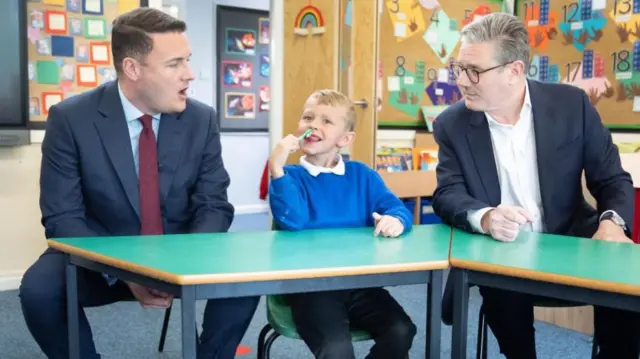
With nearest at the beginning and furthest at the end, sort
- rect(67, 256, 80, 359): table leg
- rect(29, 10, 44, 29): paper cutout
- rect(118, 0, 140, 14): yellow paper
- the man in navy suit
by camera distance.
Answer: rect(67, 256, 80, 359): table leg → the man in navy suit → rect(29, 10, 44, 29): paper cutout → rect(118, 0, 140, 14): yellow paper

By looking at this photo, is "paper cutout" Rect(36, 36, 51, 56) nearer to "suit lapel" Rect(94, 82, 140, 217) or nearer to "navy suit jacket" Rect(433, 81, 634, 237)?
"suit lapel" Rect(94, 82, 140, 217)

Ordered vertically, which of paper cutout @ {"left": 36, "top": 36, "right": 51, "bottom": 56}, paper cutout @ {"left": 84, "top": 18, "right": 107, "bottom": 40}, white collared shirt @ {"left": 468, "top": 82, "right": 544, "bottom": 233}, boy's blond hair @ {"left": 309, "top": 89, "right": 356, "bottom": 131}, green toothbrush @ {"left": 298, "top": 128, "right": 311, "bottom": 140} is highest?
paper cutout @ {"left": 84, "top": 18, "right": 107, "bottom": 40}

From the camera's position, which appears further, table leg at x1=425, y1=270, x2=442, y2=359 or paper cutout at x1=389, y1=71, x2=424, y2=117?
paper cutout at x1=389, y1=71, x2=424, y2=117

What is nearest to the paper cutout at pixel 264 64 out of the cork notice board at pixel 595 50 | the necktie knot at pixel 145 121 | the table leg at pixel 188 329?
the cork notice board at pixel 595 50

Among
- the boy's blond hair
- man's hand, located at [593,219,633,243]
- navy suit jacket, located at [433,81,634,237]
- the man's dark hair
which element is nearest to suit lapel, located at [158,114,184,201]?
the man's dark hair

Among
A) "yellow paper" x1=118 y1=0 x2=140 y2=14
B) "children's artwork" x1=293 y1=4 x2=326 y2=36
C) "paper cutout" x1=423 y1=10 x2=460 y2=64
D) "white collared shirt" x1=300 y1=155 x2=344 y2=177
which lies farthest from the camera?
"paper cutout" x1=423 y1=10 x2=460 y2=64

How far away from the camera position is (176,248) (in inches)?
56.1

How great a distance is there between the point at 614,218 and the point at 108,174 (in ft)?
4.54

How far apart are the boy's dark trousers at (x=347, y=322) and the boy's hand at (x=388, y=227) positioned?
0.59 feet

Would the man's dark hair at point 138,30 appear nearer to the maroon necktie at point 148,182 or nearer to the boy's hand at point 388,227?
the maroon necktie at point 148,182

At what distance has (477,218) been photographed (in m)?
1.73

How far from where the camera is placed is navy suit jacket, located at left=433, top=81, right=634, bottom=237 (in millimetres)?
1891

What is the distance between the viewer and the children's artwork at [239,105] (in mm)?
6035

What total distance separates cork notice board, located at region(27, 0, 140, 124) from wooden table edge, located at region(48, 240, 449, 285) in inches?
91.2
